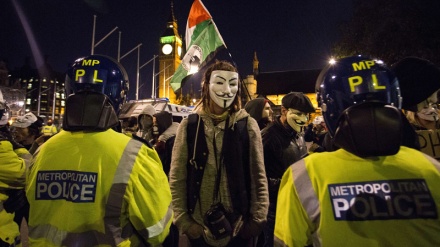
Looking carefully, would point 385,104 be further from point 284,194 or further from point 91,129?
point 91,129

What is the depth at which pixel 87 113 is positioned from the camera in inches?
73.6

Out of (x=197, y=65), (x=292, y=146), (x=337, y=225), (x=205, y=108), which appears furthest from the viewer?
(x=197, y=65)

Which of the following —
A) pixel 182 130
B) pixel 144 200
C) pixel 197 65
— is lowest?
pixel 144 200

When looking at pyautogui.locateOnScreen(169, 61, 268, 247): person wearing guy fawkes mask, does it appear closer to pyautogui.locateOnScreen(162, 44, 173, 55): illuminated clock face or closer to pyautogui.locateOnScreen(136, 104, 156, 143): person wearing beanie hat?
pyautogui.locateOnScreen(136, 104, 156, 143): person wearing beanie hat

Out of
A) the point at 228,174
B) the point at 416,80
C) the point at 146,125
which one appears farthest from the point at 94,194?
the point at 146,125

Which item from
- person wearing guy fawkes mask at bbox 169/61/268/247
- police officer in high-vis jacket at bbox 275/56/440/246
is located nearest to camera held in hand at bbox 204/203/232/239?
person wearing guy fawkes mask at bbox 169/61/268/247

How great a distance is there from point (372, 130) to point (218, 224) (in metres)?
1.44

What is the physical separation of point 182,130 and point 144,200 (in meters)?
1.01

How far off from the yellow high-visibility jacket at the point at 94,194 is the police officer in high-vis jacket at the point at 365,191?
0.79 metres

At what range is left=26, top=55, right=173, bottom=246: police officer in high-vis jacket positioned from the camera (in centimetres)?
175

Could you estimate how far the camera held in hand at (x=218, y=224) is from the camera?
2373mm

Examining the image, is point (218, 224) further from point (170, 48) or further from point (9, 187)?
point (170, 48)

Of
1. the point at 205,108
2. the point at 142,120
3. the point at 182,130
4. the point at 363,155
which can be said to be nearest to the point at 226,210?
the point at 182,130

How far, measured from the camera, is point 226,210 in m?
2.50
